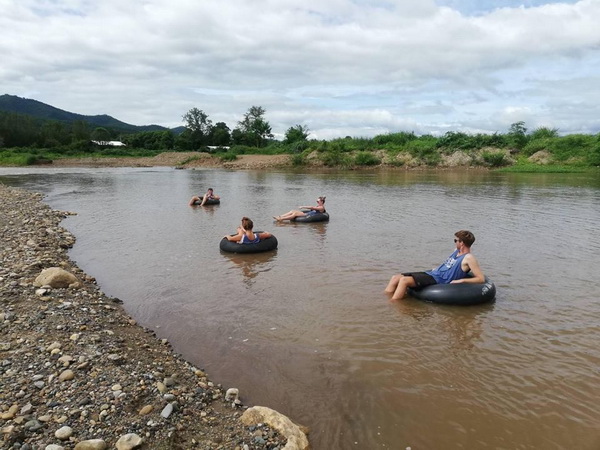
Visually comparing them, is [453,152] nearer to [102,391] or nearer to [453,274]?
[453,274]

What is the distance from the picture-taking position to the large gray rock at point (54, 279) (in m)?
9.07

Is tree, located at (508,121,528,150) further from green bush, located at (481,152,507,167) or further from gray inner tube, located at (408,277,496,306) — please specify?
gray inner tube, located at (408,277,496,306)

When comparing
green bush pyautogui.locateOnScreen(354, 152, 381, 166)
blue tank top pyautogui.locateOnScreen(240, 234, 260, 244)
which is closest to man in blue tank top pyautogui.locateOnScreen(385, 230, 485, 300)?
blue tank top pyautogui.locateOnScreen(240, 234, 260, 244)

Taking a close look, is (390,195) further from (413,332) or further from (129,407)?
(129,407)

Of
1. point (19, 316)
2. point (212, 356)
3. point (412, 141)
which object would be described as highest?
point (412, 141)

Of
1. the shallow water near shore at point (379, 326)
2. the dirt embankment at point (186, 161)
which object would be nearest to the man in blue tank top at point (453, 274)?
the shallow water near shore at point (379, 326)

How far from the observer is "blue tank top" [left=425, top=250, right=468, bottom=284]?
31.6 ft

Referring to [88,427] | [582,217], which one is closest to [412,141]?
[582,217]

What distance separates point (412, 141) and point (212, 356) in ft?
221

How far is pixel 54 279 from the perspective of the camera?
9.15 m

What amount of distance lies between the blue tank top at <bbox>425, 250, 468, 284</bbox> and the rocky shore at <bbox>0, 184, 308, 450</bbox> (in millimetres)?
5624

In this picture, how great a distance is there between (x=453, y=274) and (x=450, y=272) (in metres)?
0.08

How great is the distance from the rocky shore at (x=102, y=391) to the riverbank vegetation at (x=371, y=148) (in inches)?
2227

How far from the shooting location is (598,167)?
53.6 metres
